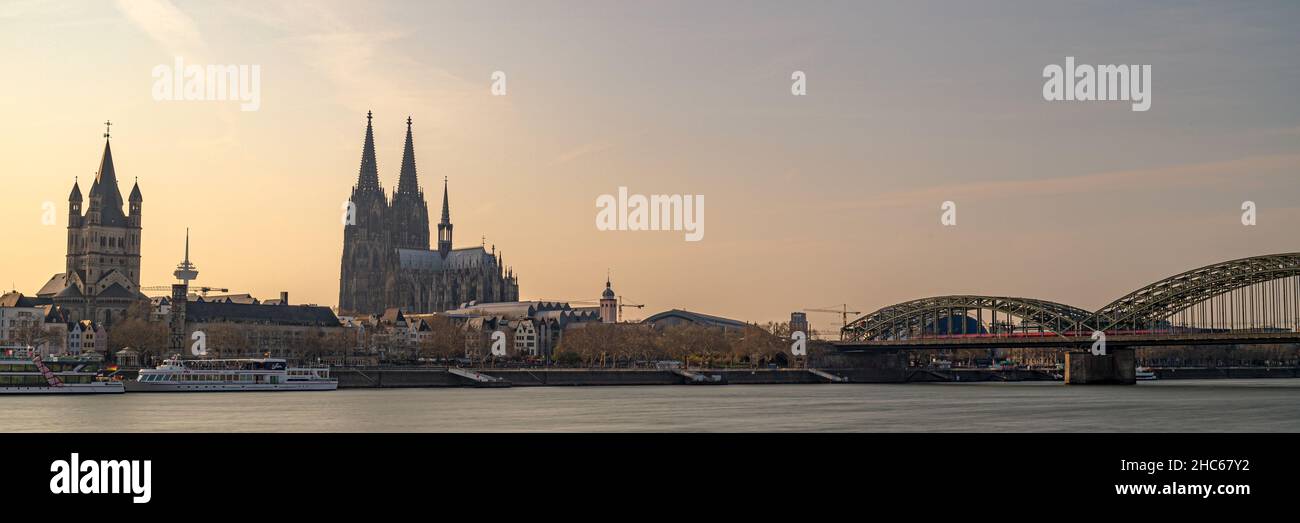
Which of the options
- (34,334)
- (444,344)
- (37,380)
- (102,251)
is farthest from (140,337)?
(37,380)

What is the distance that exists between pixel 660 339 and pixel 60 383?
79040 mm

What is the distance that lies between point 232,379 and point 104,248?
7928cm

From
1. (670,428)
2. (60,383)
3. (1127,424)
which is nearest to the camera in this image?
(670,428)

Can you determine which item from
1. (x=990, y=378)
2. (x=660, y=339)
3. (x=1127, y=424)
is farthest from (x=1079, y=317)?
(x=1127, y=424)

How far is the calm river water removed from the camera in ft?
152

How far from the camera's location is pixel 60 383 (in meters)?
75.2

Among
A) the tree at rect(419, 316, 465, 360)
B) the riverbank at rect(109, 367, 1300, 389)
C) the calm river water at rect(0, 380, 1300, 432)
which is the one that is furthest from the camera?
the tree at rect(419, 316, 465, 360)

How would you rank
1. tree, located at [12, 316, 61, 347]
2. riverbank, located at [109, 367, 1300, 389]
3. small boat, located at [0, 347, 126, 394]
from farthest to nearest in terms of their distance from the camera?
tree, located at [12, 316, 61, 347] < riverbank, located at [109, 367, 1300, 389] < small boat, located at [0, 347, 126, 394]
